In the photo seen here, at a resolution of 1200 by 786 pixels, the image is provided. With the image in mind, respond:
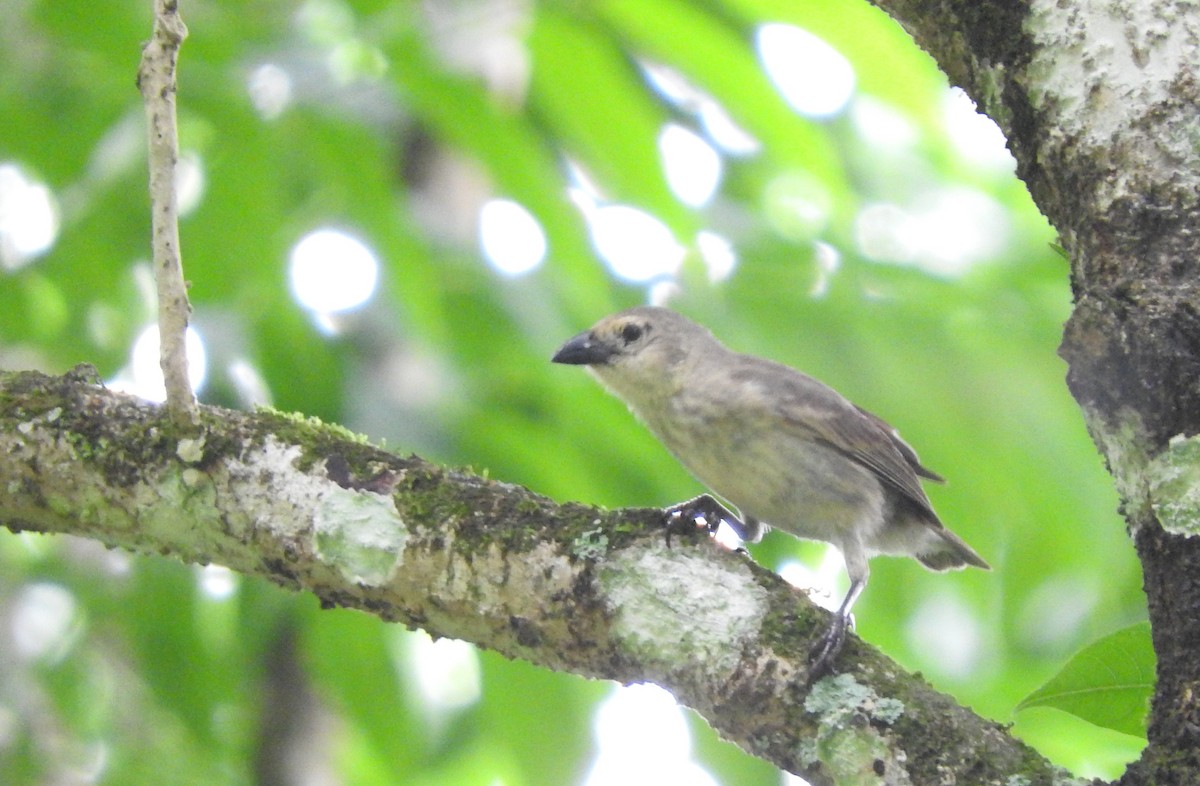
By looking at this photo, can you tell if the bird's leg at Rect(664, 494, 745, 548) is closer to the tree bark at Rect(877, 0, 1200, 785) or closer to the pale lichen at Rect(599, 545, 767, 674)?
the pale lichen at Rect(599, 545, 767, 674)

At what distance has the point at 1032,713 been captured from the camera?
4.48 metres

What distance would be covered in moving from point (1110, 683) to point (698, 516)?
102cm

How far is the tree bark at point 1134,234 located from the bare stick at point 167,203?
1530 millimetres

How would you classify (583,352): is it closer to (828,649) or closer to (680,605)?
(680,605)

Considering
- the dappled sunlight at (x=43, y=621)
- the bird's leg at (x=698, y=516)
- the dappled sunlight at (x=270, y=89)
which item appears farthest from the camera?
the dappled sunlight at (x=43, y=621)

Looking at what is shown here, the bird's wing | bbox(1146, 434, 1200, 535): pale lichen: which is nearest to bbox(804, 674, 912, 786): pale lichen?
bbox(1146, 434, 1200, 535): pale lichen

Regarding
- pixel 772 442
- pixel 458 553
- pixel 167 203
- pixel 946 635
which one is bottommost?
pixel 458 553

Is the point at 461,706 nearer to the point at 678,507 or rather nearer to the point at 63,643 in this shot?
the point at 63,643

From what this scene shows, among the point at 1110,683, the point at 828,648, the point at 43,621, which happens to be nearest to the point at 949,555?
the point at 1110,683

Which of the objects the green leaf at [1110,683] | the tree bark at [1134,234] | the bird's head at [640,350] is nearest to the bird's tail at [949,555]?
the bird's head at [640,350]

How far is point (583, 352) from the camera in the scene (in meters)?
4.38

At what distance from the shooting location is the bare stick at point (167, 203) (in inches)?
98.3

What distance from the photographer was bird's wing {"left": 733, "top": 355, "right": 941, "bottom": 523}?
4.15 m

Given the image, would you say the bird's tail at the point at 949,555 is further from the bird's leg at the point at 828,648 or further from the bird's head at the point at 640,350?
the bird's leg at the point at 828,648
